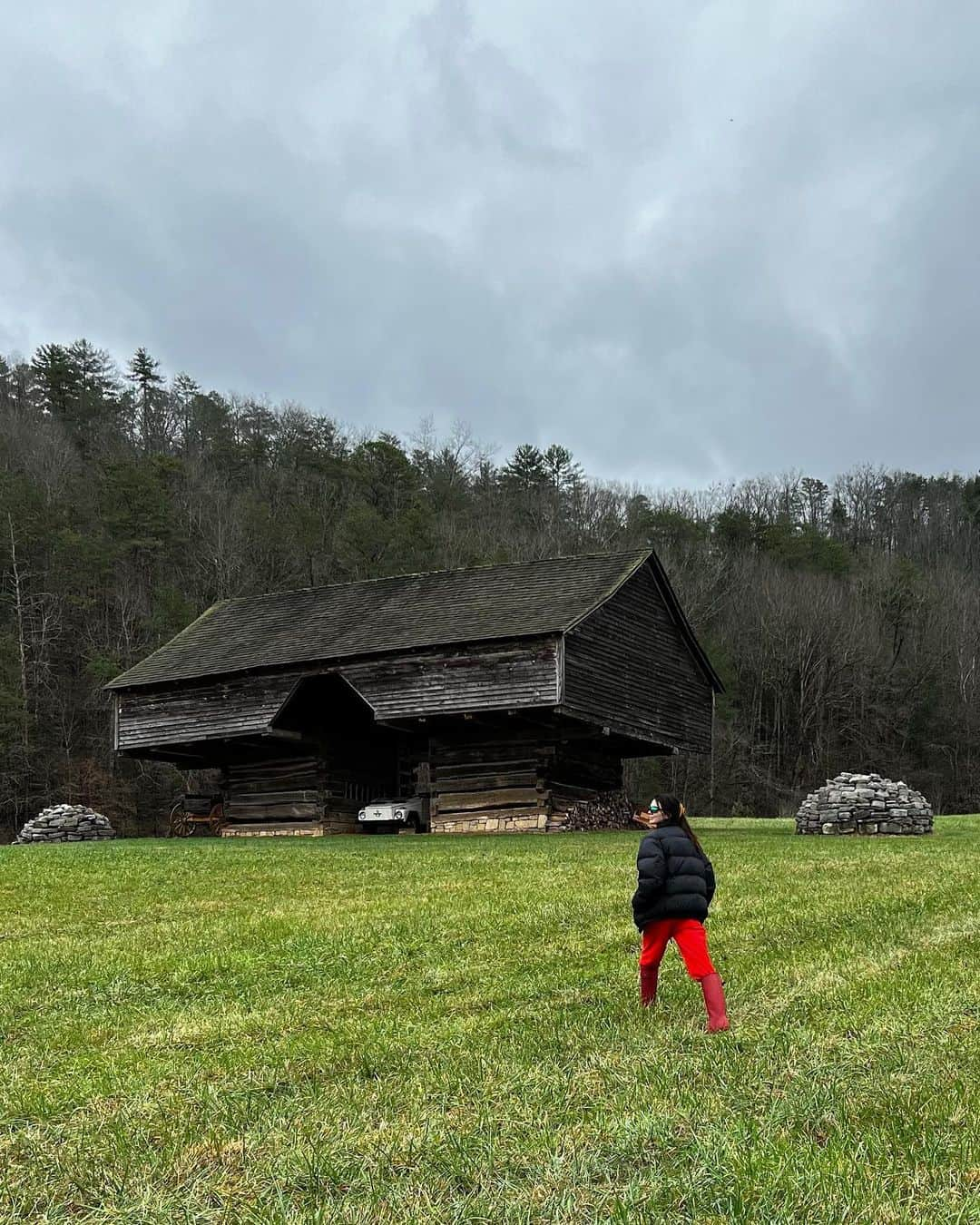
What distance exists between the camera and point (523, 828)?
85.2ft

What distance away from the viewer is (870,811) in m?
22.5

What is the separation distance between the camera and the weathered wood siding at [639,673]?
82.7 feet

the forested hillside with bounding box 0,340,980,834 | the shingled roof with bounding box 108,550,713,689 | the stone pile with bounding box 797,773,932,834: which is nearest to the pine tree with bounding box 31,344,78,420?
the forested hillside with bounding box 0,340,980,834

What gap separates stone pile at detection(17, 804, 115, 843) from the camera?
28.0 meters

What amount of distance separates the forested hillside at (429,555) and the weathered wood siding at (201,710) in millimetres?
12956

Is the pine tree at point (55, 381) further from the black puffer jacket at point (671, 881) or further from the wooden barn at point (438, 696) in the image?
the black puffer jacket at point (671, 881)

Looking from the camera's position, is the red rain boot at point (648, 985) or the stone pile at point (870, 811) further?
the stone pile at point (870, 811)

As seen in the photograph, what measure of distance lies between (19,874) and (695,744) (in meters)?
17.0

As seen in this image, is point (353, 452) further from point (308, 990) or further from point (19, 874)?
point (308, 990)

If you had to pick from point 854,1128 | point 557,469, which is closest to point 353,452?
point 557,469

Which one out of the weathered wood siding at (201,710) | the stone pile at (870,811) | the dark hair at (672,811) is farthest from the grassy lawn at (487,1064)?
the weathered wood siding at (201,710)

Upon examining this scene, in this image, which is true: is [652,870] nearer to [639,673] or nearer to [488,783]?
[488,783]

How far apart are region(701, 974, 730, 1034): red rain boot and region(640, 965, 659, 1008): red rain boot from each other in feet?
1.93

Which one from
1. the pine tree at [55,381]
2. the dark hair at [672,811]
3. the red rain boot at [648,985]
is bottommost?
the red rain boot at [648,985]
